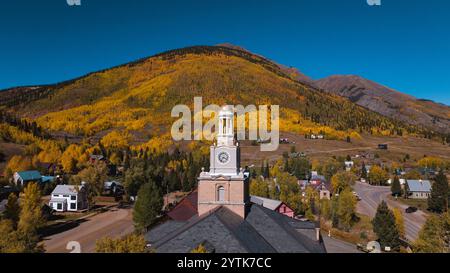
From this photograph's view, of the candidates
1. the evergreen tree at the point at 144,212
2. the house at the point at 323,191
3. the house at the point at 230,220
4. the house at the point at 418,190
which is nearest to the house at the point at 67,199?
the evergreen tree at the point at 144,212

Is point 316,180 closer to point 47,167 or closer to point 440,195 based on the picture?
point 440,195

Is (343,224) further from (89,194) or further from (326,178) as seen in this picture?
(326,178)

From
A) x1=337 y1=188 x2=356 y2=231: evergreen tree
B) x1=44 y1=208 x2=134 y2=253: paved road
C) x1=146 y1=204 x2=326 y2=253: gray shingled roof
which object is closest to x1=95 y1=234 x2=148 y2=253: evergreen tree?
x1=146 y1=204 x2=326 y2=253: gray shingled roof

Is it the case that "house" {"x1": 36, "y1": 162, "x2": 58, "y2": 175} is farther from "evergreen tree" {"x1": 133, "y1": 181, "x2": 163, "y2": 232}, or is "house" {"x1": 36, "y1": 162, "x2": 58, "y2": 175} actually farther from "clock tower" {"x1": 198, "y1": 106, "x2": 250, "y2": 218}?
"clock tower" {"x1": 198, "y1": 106, "x2": 250, "y2": 218}

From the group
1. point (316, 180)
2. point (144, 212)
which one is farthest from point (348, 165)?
point (144, 212)

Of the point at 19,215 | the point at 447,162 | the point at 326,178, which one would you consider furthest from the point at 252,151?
the point at 19,215
